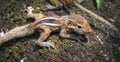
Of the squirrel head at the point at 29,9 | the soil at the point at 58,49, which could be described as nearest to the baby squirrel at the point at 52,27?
the soil at the point at 58,49

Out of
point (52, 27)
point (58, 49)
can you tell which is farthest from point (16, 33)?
point (58, 49)

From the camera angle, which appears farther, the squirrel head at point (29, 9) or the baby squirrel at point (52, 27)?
the squirrel head at point (29, 9)

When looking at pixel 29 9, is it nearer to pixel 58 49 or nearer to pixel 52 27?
pixel 52 27

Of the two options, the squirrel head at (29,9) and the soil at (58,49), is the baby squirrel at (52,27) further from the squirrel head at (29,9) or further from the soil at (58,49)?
the squirrel head at (29,9)

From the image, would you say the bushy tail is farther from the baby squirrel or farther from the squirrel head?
the squirrel head

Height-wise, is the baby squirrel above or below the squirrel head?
below

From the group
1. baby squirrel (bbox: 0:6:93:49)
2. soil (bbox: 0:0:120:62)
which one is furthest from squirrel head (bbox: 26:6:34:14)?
baby squirrel (bbox: 0:6:93:49)

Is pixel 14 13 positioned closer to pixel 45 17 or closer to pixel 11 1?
pixel 11 1

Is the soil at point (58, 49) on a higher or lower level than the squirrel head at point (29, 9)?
lower

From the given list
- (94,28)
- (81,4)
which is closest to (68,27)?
(94,28)
